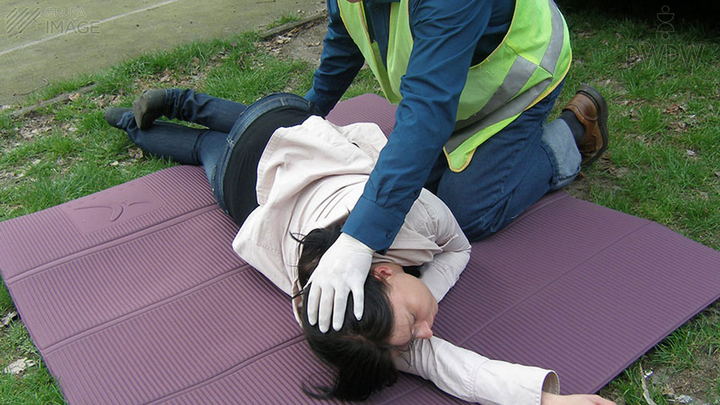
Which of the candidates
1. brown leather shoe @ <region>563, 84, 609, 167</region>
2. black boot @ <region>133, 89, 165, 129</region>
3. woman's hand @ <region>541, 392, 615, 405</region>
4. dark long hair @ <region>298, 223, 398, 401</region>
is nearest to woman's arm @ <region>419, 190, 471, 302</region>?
dark long hair @ <region>298, 223, 398, 401</region>

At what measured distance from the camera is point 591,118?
2561 millimetres

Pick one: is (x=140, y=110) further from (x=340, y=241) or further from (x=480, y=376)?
(x=480, y=376)

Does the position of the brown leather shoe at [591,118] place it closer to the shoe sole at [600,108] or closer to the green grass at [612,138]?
the shoe sole at [600,108]

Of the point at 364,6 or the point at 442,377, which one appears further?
the point at 364,6

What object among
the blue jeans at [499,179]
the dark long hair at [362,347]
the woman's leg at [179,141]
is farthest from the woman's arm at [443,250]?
the woman's leg at [179,141]

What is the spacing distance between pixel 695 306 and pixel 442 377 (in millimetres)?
867

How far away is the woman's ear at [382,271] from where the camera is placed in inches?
66.2

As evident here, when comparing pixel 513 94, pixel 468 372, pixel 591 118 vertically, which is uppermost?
pixel 513 94

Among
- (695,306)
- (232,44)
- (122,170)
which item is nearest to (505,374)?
(695,306)

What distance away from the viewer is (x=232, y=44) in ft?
14.0

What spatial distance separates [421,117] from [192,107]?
1.41m

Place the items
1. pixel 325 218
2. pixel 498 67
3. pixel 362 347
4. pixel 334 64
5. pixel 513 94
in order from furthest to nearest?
pixel 334 64 < pixel 513 94 < pixel 498 67 < pixel 325 218 < pixel 362 347

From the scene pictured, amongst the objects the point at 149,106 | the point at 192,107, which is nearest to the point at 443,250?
the point at 192,107

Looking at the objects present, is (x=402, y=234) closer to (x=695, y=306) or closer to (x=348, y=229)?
(x=348, y=229)
